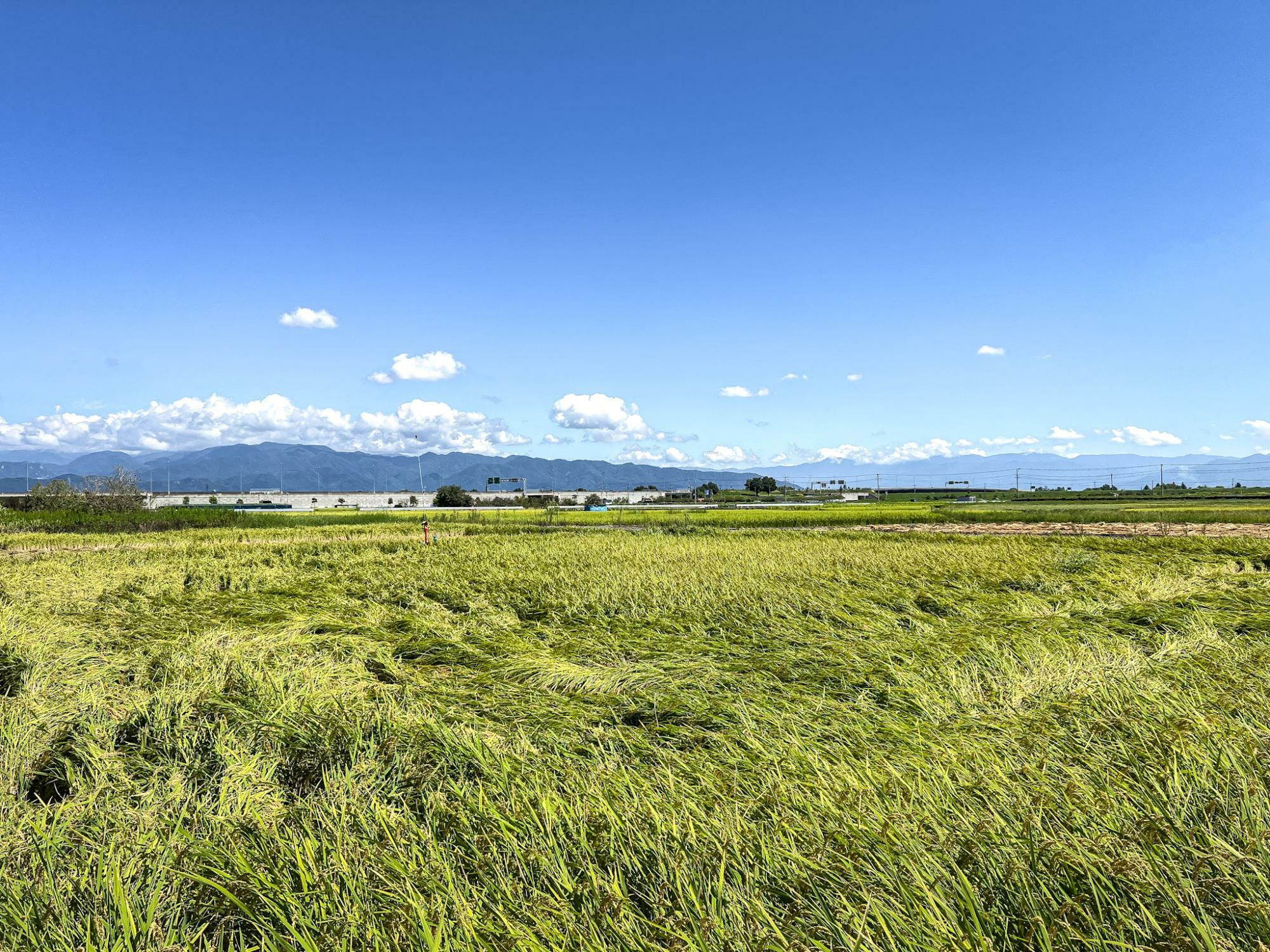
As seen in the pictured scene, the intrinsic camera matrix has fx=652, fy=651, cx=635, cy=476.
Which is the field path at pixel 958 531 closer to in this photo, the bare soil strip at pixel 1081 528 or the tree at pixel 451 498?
the bare soil strip at pixel 1081 528

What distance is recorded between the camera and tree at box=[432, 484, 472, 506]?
267 ft

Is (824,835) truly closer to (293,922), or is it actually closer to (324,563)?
(293,922)

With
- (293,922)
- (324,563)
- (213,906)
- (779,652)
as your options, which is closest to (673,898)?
(293,922)

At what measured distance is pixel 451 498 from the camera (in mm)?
82438

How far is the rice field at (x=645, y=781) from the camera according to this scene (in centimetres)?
191

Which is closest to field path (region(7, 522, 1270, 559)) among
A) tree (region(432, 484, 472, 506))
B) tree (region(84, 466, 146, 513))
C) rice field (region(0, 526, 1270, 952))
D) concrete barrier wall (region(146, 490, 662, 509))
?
rice field (region(0, 526, 1270, 952))

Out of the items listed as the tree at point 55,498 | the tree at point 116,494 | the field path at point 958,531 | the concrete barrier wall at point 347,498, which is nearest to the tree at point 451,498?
the concrete barrier wall at point 347,498

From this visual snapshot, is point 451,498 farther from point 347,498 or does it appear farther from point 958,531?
point 958,531

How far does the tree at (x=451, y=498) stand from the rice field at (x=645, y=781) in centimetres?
7603

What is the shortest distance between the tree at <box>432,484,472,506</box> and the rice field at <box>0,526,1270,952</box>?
249 ft

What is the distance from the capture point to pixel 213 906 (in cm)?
221

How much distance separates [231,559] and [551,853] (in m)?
15.3

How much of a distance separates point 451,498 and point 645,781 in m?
83.0

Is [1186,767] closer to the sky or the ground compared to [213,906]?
closer to the sky
